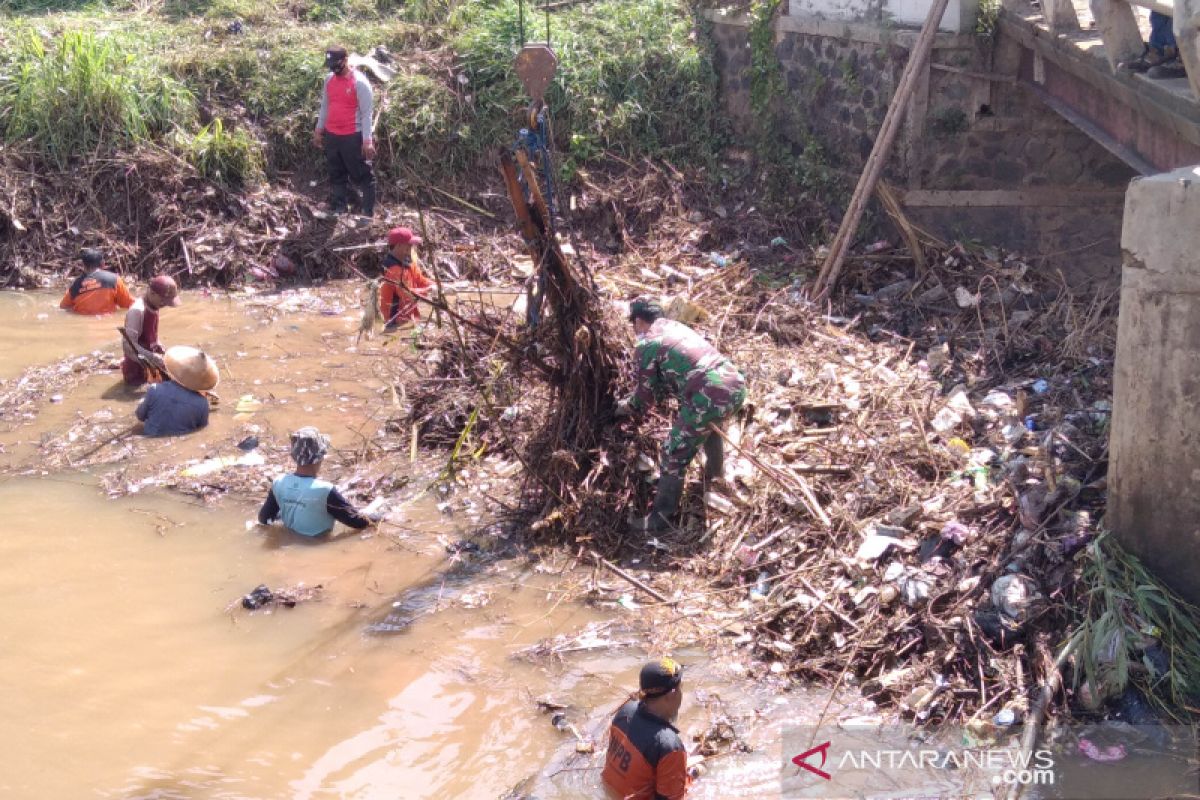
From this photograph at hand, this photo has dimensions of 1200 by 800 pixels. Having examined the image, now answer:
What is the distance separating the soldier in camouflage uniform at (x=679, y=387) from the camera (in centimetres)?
635

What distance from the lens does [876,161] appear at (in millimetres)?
9859

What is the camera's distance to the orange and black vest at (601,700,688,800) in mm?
4230

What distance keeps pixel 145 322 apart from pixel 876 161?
19.3 feet

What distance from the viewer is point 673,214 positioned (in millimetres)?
12031

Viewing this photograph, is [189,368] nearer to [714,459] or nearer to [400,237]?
[400,237]

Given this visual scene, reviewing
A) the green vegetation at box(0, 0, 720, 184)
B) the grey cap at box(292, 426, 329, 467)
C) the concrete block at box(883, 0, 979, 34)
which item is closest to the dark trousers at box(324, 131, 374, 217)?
the green vegetation at box(0, 0, 720, 184)

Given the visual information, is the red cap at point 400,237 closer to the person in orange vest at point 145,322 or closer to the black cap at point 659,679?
the person in orange vest at point 145,322

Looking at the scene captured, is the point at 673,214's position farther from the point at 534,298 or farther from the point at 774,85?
the point at 534,298

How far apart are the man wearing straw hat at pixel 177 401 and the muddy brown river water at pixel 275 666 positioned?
0.65ft

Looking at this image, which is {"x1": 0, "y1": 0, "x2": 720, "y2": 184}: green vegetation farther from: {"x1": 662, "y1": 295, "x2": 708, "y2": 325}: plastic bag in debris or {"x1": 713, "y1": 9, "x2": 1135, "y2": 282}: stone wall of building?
{"x1": 662, "y1": 295, "x2": 708, "y2": 325}: plastic bag in debris

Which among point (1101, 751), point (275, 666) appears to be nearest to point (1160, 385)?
point (1101, 751)

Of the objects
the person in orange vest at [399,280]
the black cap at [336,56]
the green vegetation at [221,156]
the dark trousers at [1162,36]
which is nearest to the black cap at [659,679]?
the dark trousers at [1162,36]

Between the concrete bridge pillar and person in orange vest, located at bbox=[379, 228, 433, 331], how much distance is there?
5.80 metres

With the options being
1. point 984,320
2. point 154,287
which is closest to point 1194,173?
point 984,320
